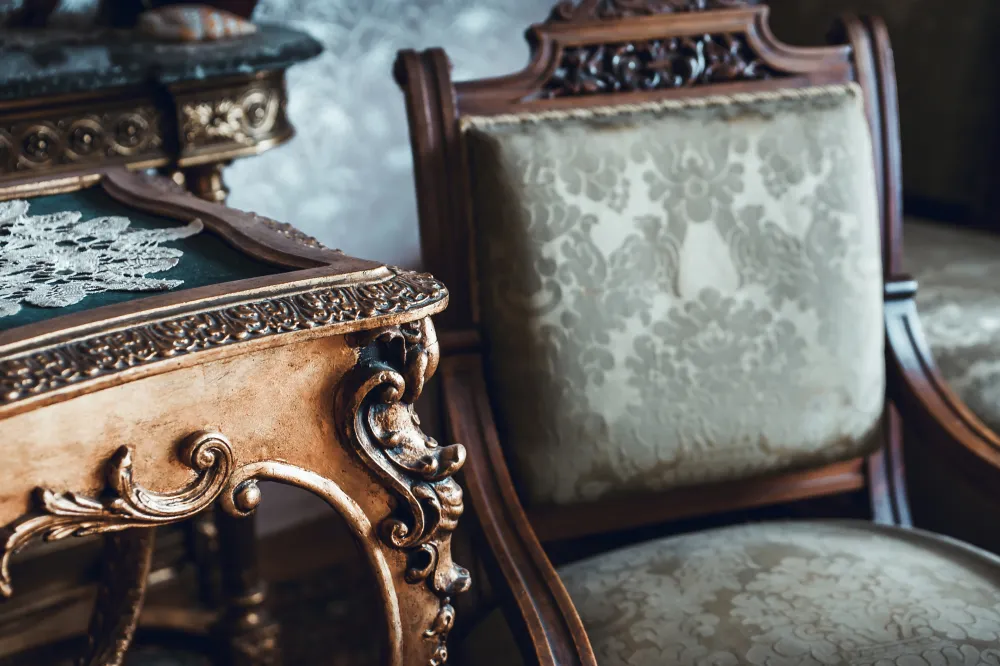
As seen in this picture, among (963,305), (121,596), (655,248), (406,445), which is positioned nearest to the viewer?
(406,445)

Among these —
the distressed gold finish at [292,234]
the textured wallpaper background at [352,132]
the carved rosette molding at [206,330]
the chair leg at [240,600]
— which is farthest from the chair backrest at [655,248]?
the textured wallpaper background at [352,132]

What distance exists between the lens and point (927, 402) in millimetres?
1111

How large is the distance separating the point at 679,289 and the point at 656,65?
0.25 metres

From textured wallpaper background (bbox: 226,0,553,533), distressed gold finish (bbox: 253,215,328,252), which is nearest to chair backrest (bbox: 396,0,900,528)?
distressed gold finish (bbox: 253,215,328,252)

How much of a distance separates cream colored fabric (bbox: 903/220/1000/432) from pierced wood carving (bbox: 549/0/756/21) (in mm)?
612

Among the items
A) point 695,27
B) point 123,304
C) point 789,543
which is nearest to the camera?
point 123,304

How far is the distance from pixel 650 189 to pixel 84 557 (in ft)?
3.33

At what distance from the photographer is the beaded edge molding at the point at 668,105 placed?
1.04 meters

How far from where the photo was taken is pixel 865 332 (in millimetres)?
1095

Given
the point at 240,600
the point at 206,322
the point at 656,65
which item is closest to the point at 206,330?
the point at 206,322

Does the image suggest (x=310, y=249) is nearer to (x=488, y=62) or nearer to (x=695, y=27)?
(x=695, y=27)

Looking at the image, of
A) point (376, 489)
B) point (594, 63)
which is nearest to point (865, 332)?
point (594, 63)

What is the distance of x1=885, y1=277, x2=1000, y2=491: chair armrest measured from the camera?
1.04 meters

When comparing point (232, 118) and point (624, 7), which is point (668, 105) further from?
point (232, 118)
